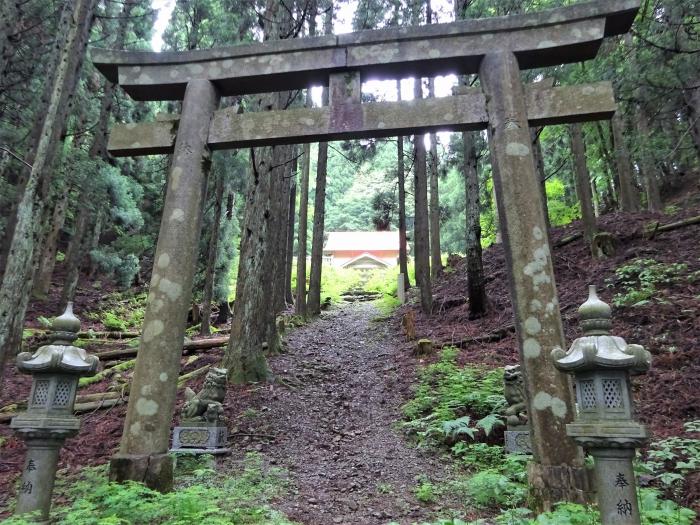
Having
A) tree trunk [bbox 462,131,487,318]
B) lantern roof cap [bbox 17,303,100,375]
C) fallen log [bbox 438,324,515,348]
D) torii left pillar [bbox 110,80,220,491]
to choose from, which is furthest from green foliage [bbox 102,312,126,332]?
lantern roof cap [bbox 17,303,100,375]

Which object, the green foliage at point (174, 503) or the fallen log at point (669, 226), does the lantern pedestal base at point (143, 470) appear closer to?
the green foliage at point (174, 503)

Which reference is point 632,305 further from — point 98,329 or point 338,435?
point 98,329

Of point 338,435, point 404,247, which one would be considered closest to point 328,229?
point 404,247

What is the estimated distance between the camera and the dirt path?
13.9ft

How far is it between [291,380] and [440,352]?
305 cm

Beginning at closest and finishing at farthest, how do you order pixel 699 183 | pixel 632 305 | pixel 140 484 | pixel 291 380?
1. pixel 140 484
2. pixel 632 305
3. pixel 291 380
4. pixel 699 183

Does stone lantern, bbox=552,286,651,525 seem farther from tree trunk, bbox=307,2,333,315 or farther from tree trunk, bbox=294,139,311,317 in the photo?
tree trunk, bbox=307,2,333,315

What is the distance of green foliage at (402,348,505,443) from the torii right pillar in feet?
5.09

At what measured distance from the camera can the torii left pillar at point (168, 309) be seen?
4.17 metres

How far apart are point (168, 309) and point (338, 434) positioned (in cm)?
306

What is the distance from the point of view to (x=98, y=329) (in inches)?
513

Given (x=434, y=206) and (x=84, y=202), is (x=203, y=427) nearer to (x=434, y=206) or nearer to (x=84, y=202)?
(x=84, y=202)

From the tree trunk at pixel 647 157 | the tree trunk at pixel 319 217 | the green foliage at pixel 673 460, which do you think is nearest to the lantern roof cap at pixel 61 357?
the green foliage at pixel 673 460

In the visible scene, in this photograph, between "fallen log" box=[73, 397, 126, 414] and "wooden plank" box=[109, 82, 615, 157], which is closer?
"wooden plank" box=[109, 82, 615, 157]
